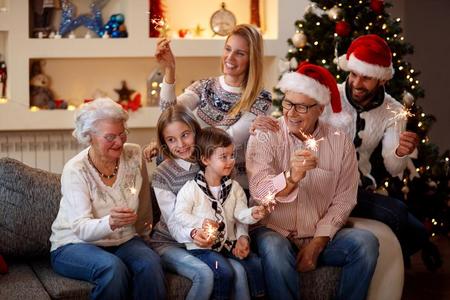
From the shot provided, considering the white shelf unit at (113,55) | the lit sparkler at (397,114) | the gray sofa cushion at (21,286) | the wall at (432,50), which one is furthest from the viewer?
the wall at (432,50)

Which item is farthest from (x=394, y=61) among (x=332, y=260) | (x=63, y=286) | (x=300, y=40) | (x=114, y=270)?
(x=63, y=286)

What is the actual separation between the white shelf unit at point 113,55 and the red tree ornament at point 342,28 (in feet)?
3.08

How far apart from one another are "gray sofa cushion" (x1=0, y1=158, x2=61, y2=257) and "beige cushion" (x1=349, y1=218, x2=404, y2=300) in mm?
1384

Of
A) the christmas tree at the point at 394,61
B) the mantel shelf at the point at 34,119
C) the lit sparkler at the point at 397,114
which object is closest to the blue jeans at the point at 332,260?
the lit sparkler at the point at 397,114

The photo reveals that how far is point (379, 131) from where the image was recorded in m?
4.18

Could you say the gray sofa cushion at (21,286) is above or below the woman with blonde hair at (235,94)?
below

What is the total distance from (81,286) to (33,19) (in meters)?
3.13

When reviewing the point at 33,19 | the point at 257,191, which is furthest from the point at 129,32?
the point at 257,191

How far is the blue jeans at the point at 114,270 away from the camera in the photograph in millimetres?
3271

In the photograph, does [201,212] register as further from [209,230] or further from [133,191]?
[133,191]

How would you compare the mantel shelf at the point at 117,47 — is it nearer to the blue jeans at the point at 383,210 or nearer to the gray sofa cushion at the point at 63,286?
the blue jeans at the point at 383,210

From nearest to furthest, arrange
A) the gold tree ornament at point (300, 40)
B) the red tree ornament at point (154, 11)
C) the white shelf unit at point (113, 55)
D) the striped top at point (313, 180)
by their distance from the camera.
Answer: the striped top at point (313, 180), the gold tree ornament at point (300, 40), the white shelf unit at point (113, 55), the red tree ornament at point (154, 11)

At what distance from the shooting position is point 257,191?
11.8 ft

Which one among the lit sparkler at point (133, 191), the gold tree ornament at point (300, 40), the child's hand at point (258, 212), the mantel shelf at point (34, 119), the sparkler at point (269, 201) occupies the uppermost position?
the gold tree ornament at point (300, 40)
